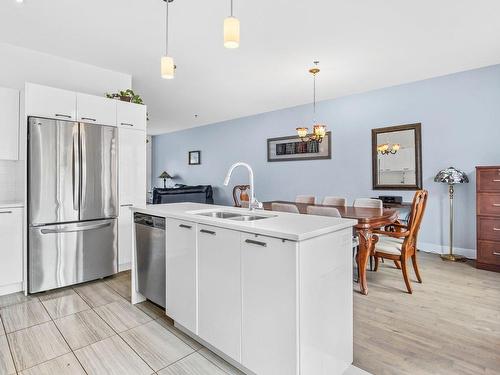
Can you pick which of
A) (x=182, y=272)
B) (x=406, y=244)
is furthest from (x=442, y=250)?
(x=182, y=272)

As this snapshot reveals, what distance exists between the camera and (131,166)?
3.43 meters

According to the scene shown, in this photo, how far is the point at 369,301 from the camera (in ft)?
8.54

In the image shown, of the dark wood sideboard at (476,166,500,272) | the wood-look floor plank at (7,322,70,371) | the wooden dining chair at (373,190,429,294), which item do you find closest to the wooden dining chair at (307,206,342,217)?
the wooden dining chair at (373,190,429,294)

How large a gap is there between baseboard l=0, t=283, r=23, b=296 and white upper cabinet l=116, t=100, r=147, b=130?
1936 millimetres

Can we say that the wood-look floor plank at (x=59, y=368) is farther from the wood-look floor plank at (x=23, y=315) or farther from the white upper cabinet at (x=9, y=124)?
the white upper cabinet at (x=9, y=124)

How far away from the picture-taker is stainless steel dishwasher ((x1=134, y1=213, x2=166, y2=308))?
2229 millimetres

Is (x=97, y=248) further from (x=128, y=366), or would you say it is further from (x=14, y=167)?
(x=128, y=366)

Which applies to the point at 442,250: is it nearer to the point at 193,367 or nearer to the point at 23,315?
the point at 193,367

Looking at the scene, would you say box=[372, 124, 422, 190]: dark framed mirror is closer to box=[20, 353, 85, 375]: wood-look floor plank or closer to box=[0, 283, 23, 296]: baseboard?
box=[20, 353, 85, 375]: wood-look floor plank

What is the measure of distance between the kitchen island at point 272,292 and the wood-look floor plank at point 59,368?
0.68 metres

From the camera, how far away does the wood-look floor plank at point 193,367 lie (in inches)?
64.7

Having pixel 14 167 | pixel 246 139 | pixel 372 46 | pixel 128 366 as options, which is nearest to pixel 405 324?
pixel 128 366

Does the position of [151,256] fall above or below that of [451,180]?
below

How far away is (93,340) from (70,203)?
4.87 ft
